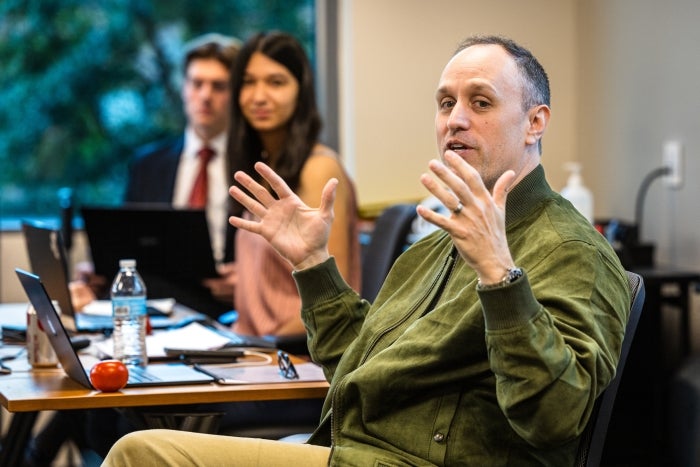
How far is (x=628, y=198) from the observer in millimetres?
3791

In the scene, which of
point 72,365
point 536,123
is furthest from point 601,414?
point 72,365

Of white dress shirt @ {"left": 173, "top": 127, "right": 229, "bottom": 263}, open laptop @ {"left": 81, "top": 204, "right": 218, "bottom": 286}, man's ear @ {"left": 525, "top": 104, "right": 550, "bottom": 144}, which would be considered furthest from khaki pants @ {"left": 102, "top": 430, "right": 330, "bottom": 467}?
white dress shirt @ {"left": 173, "top": 127, "right": 229, "bottom": 263}

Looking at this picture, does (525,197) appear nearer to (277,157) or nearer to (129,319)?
(129,319)

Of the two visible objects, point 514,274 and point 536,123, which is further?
point 536,123

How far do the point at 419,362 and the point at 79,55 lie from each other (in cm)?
330

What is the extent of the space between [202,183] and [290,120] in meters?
0.96

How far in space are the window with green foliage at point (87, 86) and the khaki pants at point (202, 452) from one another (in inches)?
119

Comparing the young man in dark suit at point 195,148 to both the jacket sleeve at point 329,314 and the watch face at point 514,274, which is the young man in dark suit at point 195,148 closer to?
the jacket sleeve at point 329,314

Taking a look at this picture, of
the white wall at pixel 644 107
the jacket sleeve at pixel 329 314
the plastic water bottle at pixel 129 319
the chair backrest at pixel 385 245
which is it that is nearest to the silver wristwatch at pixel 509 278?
the jacket sleeve at pixel 329 314

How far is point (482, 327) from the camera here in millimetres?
1517

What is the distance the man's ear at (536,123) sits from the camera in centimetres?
173

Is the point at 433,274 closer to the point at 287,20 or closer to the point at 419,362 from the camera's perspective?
the point at 419,362

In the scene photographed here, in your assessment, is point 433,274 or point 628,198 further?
point 628,198

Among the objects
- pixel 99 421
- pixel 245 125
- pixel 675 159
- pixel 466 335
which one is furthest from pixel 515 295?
pixel 675 159
